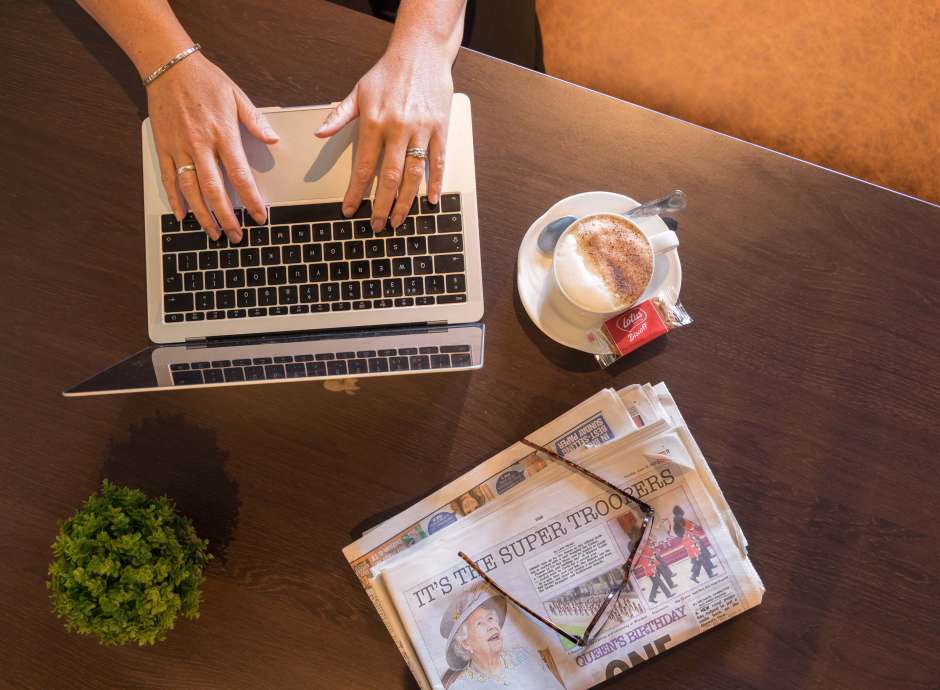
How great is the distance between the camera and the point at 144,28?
935 millimetres

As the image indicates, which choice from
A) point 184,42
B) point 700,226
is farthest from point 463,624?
point 184,42

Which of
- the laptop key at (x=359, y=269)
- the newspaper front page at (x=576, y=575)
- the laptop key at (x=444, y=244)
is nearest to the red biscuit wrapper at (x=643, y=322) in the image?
the newspaper front page at (x=576, y=575)

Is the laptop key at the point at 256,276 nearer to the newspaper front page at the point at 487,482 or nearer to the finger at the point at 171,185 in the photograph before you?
the finger at the point at 171,185

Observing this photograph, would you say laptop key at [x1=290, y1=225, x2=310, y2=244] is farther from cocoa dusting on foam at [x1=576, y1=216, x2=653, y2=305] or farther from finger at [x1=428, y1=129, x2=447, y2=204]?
cocoa dusting on foam at [x1=576, y1=216, x2=653, y2=305]

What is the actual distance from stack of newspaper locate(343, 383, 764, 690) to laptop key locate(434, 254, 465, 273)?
27 centimetres

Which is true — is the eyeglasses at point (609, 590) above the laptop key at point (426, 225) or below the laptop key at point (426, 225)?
below

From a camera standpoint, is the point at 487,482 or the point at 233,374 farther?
the point at 487,482

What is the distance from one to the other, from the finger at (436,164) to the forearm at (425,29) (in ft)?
0.40

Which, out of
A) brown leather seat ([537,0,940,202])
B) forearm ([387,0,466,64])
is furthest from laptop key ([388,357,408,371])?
brown leather seat ([537,0,940,202])

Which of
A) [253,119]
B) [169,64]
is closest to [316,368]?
[253,119]

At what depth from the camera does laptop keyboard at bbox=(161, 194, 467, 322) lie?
0.91 metres

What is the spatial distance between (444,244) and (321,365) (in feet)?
0.79

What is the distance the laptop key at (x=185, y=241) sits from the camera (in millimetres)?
928

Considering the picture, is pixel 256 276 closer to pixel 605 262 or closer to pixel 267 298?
pixel 267 298
